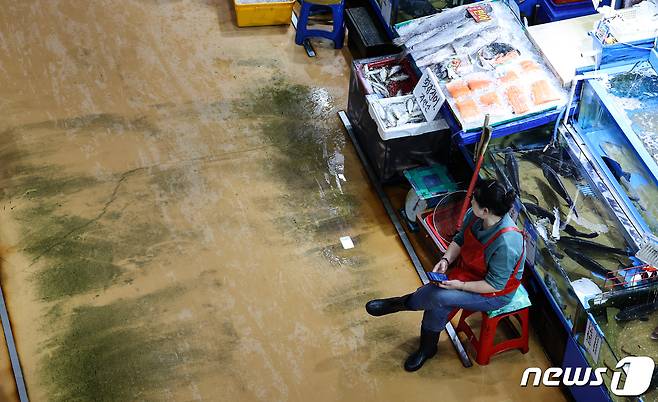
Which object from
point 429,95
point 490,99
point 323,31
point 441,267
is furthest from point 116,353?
point 323,31

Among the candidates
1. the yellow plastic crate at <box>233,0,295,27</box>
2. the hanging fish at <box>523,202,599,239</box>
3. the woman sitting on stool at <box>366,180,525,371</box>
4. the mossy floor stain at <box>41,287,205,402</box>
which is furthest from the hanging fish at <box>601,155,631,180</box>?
the yellow plastic crate at <box>233,0,295,27</box>

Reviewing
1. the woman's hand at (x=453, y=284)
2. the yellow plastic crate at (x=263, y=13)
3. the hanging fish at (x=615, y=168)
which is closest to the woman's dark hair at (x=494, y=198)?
the woman's hand at (x=453, y=284)

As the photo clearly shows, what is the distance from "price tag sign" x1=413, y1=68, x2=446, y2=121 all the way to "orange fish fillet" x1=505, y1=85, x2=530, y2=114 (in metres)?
0.51

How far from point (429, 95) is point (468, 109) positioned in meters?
0.39

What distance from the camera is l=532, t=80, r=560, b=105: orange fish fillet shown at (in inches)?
246

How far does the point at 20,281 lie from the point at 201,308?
56.3 inches

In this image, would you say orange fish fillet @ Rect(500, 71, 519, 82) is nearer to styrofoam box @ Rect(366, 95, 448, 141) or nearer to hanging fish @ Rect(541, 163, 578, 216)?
styrofoam box @ Rect(366, 95, 448, 141)

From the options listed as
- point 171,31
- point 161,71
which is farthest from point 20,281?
point 171,31

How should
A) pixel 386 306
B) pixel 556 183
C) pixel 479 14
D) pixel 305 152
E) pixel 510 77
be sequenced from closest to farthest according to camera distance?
pixel 386 306
pixel 556 183
pixel 510 77
pixel 479 14
pixel 305 152

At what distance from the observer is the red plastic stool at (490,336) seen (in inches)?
226

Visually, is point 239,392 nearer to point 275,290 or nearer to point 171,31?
point 275,290

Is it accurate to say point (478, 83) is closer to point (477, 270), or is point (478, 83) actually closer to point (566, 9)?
point (566, 9)

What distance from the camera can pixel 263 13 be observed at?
8664mm

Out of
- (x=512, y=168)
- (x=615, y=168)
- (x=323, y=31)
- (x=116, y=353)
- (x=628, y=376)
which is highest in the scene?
(x=615, y=168)
